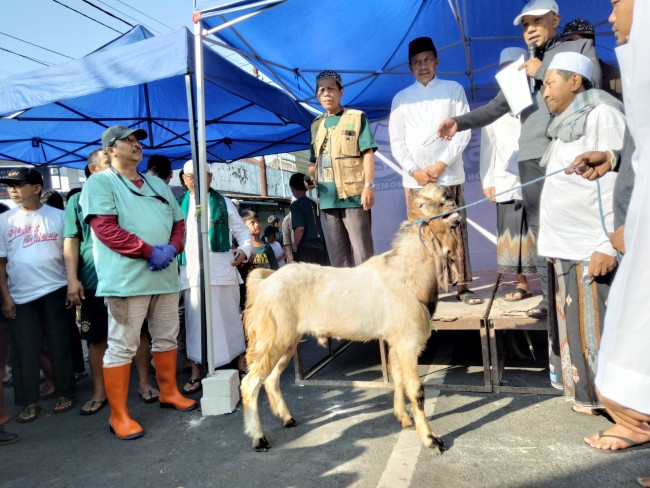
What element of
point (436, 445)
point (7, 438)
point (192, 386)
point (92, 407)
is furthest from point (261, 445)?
point (7, 438)

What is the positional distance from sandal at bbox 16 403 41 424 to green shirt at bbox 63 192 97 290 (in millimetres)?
1274

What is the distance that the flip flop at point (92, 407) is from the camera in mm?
4246

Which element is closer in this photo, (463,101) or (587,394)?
(587,394)

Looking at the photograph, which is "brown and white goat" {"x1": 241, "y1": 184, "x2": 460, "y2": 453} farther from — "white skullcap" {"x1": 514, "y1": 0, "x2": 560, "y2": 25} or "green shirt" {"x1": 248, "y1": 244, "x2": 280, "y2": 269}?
"green shirt" {"x1": 248, "y1": 244, "x2": 280, "y2": 269}

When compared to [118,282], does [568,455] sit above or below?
below

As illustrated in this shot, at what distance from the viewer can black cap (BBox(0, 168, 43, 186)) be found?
163 inches

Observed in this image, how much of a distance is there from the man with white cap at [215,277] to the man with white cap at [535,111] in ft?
7.97

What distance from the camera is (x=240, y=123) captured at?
7.75 meters

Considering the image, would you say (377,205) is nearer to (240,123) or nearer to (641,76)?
(240,123)

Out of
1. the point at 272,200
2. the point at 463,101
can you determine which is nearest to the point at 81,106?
the point at 463,101

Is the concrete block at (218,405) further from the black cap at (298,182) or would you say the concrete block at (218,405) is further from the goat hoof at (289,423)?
the black cap at (298,182)

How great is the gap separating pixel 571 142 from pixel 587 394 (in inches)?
74.3

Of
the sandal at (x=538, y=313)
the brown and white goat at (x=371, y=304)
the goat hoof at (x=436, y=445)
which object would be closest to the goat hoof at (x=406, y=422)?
the brown and white goat at (x=371, y=304)

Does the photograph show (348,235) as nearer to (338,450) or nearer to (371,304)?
(371,304)
